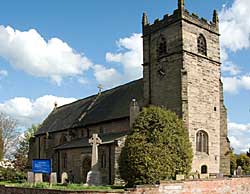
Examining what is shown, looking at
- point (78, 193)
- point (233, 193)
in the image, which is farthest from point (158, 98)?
point (78, 193)

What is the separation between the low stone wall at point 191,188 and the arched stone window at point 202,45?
499 inches

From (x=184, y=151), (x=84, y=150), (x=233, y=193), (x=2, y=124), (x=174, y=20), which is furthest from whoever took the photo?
(x=2, y=124)

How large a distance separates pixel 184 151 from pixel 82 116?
19855mm

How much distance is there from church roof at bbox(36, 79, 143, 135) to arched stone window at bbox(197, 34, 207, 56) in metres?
7.61

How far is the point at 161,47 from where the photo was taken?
110 ft

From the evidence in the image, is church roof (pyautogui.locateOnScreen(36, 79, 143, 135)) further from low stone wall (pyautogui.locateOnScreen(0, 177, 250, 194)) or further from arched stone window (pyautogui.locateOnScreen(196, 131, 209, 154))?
low stone wall (pyautogui.locateOnScreen(0, 177, 250, 194))

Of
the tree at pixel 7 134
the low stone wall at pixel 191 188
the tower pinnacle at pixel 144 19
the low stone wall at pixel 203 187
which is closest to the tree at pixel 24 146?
the tree at pixel 7 134

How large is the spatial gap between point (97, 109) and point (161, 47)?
12.1 metres

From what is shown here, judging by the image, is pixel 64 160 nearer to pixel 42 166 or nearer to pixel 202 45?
pixel 42 166

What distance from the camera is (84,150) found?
34469 mm

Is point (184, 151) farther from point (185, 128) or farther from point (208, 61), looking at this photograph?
point (208, 61)

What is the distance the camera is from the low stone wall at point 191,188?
60.2 feet

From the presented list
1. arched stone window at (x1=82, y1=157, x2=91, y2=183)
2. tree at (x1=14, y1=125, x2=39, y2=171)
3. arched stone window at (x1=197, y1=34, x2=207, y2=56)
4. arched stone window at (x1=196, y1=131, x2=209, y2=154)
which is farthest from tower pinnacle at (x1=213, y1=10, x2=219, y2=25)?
tree at (x1=14, y1=125, x2=39, y2=171)

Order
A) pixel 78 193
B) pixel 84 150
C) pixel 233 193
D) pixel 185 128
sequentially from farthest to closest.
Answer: pixel 84 150, pixel 185 128, pixel 233 193, pixel 78 193
